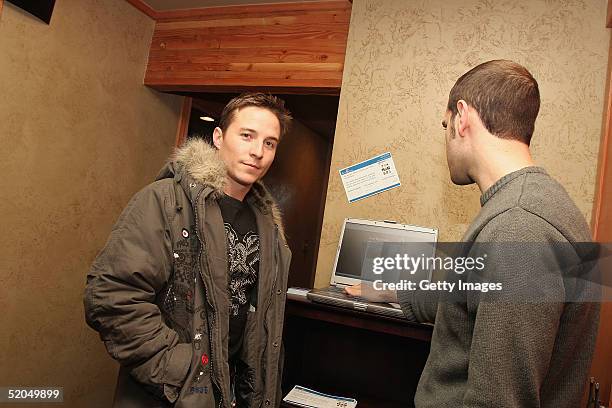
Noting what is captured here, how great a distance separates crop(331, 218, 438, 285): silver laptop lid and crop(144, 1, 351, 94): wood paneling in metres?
0.72

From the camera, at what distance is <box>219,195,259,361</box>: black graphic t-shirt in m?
1.23

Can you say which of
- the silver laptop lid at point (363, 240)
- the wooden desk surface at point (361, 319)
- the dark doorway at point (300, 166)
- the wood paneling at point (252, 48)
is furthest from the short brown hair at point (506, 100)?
the dark doorway at point (300, 166)

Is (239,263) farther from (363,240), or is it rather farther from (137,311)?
(363,240)

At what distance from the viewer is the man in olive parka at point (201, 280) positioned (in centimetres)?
103

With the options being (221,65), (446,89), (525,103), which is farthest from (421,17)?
(525,103)

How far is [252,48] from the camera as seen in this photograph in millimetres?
2311

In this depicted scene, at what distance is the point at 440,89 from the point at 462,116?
1045 millimetres

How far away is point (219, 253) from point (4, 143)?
136 cm

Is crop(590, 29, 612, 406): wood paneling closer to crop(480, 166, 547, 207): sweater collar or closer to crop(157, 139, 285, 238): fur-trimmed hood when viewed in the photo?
crop(480, 166, 547, 207): sweater collar

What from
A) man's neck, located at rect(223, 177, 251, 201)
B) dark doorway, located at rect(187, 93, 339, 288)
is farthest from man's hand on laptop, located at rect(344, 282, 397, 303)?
dark doorway, located at rect(187, 93, 339, 288)

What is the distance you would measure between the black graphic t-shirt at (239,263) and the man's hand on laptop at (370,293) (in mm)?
408

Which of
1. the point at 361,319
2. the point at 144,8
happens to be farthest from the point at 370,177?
the point at 144,8

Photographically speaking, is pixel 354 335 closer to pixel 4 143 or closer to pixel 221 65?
pixel 221 65

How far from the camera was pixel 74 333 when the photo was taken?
2.33 meters
